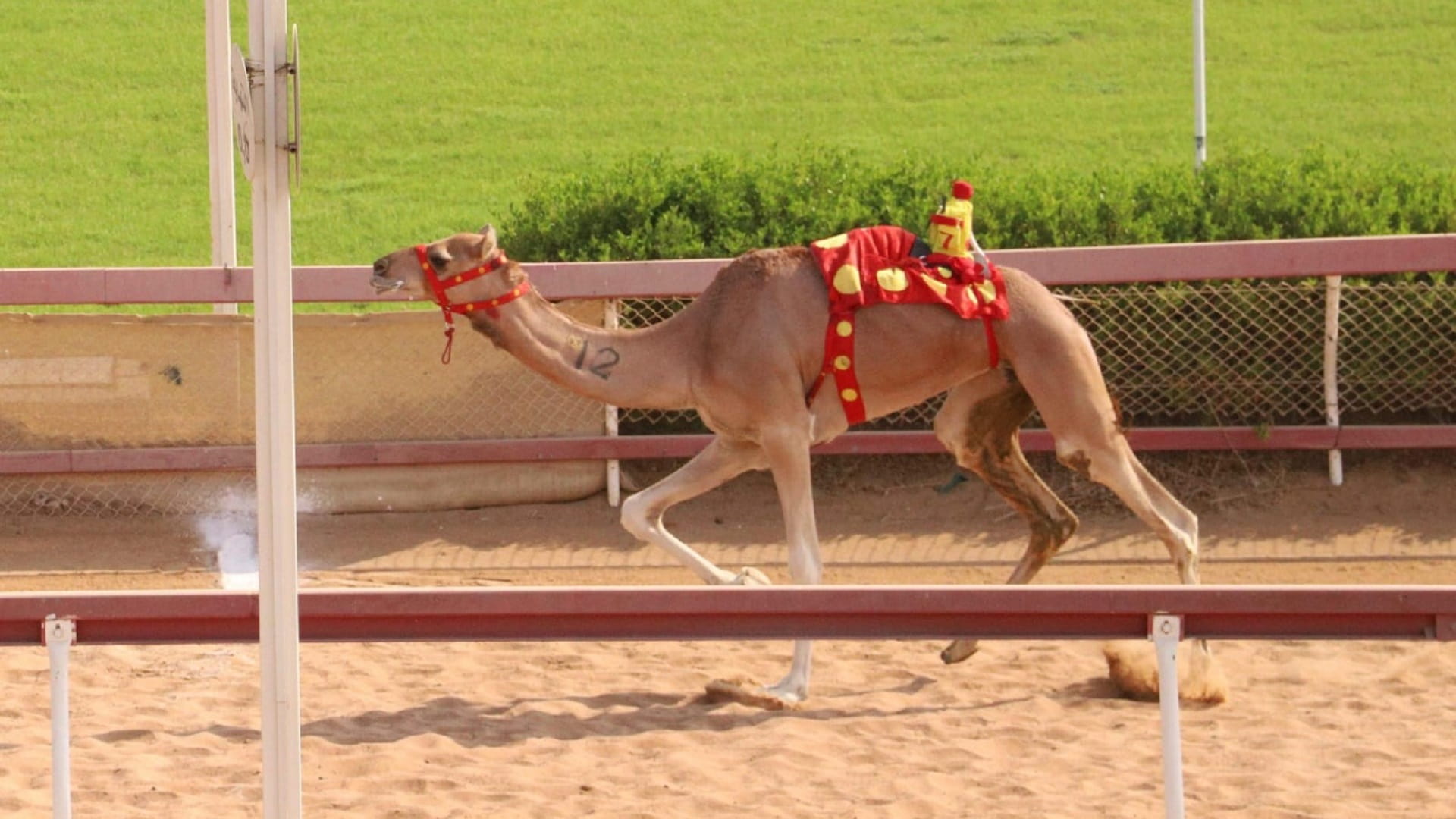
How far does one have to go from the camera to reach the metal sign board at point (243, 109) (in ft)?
15.6

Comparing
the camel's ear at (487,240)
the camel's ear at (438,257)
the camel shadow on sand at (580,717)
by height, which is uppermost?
the camel's ear at (487,240)

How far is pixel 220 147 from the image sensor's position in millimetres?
12641

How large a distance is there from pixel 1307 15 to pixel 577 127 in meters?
10.7

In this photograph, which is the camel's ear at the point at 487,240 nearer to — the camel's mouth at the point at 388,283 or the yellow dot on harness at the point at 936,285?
the camel's mouth at the point at 388,283

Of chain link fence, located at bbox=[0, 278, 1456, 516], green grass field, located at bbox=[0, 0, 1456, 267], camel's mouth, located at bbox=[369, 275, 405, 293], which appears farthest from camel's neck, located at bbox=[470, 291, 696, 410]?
green grass field, located at bbox=[0, 0, 1456, 267]

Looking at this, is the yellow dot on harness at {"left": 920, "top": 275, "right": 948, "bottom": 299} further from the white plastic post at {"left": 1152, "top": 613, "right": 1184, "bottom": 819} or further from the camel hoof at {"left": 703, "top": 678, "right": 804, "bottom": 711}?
the white plastic post at {"left": 1152, "top": 613, "right": 1184, "bottom": 819}

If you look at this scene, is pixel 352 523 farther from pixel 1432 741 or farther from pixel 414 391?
pixel 1432 741

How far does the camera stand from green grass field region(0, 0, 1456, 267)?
73.2 feet

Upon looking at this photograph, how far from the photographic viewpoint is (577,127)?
81.7ft

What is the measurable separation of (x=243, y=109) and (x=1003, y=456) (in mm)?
4919

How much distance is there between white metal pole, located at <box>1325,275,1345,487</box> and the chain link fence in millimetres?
141

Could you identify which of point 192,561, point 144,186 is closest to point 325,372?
point 192,561

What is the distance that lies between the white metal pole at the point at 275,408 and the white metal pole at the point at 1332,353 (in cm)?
782

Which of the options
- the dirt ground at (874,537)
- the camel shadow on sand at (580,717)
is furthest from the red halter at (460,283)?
the dirt ground at (874,537)
